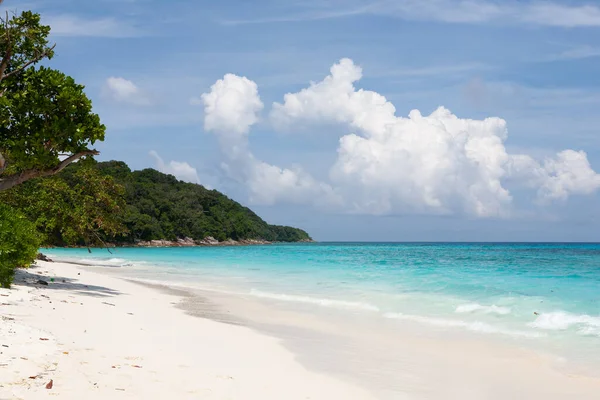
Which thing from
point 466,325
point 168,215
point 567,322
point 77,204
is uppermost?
point 168,215

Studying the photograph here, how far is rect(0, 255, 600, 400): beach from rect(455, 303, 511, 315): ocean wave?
3106 mm

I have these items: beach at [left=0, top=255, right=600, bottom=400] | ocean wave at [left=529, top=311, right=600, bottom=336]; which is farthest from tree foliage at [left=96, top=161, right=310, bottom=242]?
ocean wave at [left=529, top=311, right=600, bottom=336]

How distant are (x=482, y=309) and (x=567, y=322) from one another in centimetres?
275

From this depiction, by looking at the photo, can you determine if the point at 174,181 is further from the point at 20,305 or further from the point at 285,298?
the point at 20,305

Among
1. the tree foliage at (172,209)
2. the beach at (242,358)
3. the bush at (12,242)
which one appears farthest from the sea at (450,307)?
the tree foliage at (172,209)

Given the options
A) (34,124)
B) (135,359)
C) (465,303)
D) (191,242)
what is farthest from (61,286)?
(191,242)

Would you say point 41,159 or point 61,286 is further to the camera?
point 61,286

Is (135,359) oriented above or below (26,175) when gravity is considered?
below

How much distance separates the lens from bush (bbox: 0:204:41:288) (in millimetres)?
12258

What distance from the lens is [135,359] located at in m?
7.16

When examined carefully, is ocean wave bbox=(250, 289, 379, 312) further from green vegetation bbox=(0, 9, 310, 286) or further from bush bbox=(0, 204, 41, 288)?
bush bbox=(0, 204, 41, 288)

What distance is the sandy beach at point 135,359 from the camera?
5746 mm

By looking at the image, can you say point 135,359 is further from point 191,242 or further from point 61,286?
point 191,242

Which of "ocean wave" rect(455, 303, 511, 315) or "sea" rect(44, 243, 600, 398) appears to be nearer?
"sea" rect(44, 243, 600, 398)
